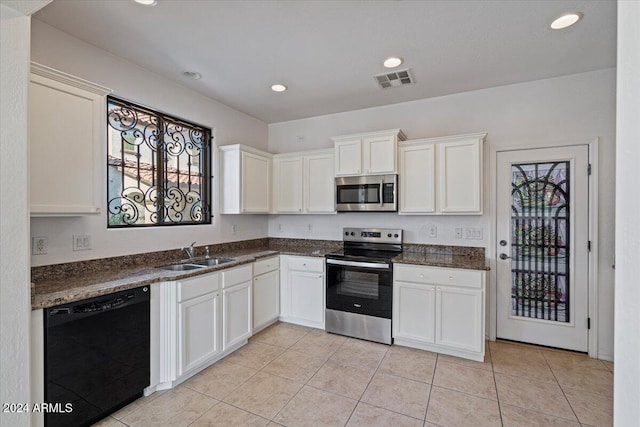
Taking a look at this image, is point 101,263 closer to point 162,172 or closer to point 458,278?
point 162,172

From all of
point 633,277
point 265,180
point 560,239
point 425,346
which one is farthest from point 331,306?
point 633,277

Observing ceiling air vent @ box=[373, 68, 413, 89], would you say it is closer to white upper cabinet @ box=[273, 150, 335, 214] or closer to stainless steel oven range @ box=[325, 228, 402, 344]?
white upper cabinet @ box=[273, 150, 335, 214]

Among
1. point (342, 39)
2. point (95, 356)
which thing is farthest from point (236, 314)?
point (342, 39)

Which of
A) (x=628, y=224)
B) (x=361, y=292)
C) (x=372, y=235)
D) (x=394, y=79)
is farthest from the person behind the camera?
(x=372, y=235)

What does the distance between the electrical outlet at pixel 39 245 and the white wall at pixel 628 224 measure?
300cm

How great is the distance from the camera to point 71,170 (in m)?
1.99

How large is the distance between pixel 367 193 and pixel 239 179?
5.19 ft

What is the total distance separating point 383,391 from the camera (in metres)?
2.34

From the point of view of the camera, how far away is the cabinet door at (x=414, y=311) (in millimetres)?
2941

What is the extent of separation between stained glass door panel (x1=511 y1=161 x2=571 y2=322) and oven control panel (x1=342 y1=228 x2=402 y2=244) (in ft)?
4.13

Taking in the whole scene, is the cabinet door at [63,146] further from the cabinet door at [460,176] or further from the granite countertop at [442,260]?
the cabinet door at [460,176]

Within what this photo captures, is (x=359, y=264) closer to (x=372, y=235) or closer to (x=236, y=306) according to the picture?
(x=372, y=235)

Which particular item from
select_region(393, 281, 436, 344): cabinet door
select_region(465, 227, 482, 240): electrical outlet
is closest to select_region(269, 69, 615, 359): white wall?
select_region(465, 227, 482, 240): electrical outlet

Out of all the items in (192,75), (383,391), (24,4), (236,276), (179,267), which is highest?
(192,75)
